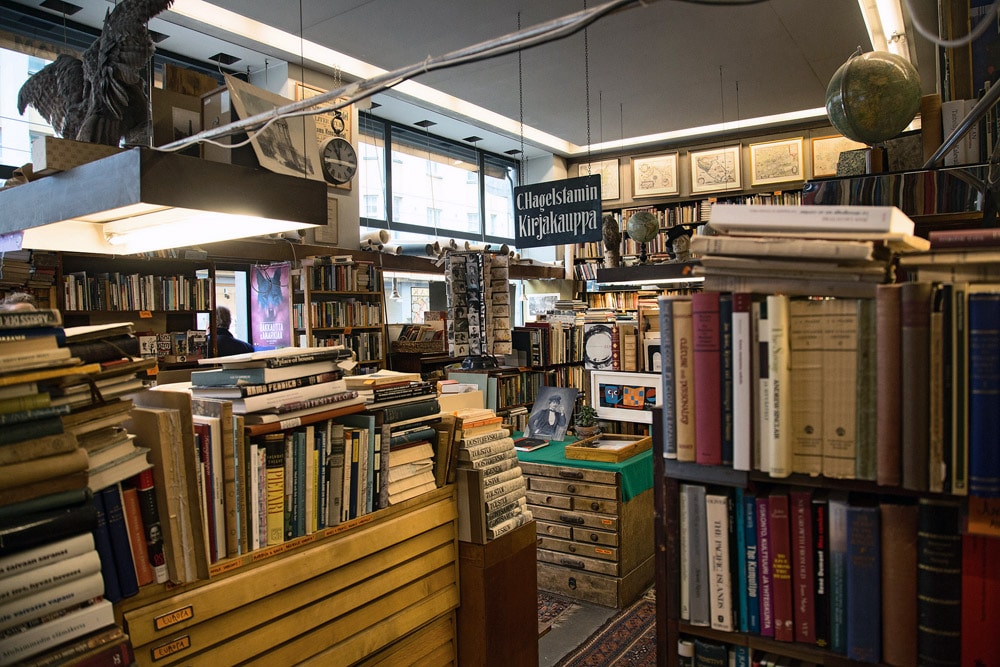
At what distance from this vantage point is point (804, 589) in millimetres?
1313

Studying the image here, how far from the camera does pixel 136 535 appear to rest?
147 centimetres

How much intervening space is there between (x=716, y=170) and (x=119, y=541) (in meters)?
8.98

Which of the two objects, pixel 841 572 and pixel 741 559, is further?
pixel 741 559

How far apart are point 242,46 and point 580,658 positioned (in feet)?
Result: 18.4

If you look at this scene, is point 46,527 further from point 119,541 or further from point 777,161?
point 777,161

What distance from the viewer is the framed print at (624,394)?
433cm

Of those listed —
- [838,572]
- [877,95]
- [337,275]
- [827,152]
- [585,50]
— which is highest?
[585,50]

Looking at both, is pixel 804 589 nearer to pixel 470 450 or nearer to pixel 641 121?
pixel 470 450

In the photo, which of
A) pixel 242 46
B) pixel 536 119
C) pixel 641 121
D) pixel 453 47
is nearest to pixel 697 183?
pixel 641 121

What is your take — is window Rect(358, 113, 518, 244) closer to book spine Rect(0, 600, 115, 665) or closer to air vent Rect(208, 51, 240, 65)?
air vent Rect(208, 51, 240, 65)

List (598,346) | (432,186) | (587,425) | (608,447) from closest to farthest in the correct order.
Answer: (608,447) → (587,425) → (598,346) → (432,186)

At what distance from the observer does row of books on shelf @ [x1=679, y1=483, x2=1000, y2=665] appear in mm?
1177

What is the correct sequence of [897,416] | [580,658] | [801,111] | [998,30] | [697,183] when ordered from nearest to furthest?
[897,416] < [998,30] < [580,658] < [801,111] < [697,183]

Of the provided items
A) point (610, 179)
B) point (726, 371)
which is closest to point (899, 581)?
point (726, 371)
